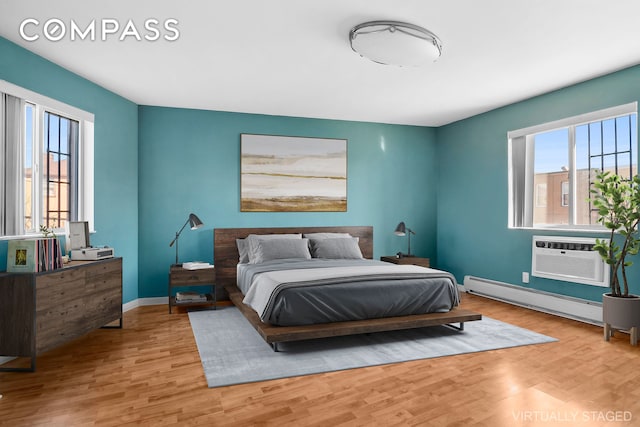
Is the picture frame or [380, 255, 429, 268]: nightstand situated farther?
[380, 255, 429, 268]: nightstand

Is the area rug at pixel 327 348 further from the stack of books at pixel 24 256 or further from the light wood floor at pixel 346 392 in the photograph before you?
the stack of books at pixel 24 256

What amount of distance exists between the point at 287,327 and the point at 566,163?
371 cm

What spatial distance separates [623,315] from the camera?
11.9 ft

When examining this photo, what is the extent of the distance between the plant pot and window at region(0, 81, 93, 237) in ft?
16.8

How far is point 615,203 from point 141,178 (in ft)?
17.2

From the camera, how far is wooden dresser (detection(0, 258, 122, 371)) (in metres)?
2.97

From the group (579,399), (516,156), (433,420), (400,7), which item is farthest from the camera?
(516,156)

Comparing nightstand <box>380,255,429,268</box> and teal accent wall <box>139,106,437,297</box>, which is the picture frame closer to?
teal accent wall <box>139,106,437,297</box>

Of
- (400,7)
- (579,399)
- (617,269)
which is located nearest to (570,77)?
(617,269)

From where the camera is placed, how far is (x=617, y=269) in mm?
3896

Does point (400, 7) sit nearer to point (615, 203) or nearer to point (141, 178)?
point (615, 203)

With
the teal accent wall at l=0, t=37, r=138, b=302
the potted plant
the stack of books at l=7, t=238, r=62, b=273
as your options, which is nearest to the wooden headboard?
the teal accent wall at l=0, t=37, r=138, b=302

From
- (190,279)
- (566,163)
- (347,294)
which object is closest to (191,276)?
(190,279)

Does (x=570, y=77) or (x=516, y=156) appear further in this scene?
(x=516, y=156)
